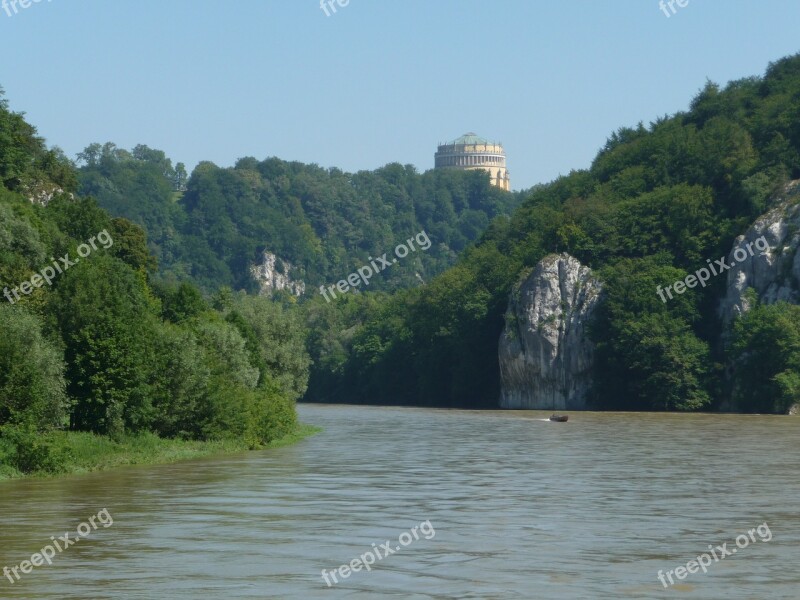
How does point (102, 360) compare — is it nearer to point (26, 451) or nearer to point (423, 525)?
point (26, 451)

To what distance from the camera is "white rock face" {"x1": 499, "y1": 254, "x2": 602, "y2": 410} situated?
417ft

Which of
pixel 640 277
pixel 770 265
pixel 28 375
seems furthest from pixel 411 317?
pixel 28 375

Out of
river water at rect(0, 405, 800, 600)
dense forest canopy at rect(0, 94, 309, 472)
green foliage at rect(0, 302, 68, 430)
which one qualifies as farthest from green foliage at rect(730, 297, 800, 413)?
green foliage at rect(0, 302, 68, 430)

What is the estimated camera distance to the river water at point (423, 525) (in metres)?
26.6

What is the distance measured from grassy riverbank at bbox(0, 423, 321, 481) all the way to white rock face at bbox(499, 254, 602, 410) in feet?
227

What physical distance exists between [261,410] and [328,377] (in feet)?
312

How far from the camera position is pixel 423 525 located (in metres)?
35.2

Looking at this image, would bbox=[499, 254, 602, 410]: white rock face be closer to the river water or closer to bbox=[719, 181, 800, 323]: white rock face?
bbox=[719, 181, 800, 323]: white rock face

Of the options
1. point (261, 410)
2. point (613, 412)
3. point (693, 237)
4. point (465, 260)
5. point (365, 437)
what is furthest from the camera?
point (465, 260)

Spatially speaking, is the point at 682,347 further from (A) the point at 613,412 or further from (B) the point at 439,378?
(B) the point at 439,378

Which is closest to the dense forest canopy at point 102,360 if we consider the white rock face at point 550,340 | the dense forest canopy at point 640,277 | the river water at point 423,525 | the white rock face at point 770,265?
the river water at point 423,525

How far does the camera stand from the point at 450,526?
115ft

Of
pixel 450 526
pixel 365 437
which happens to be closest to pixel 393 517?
pixel 450 526

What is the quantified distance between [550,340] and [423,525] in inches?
3728
